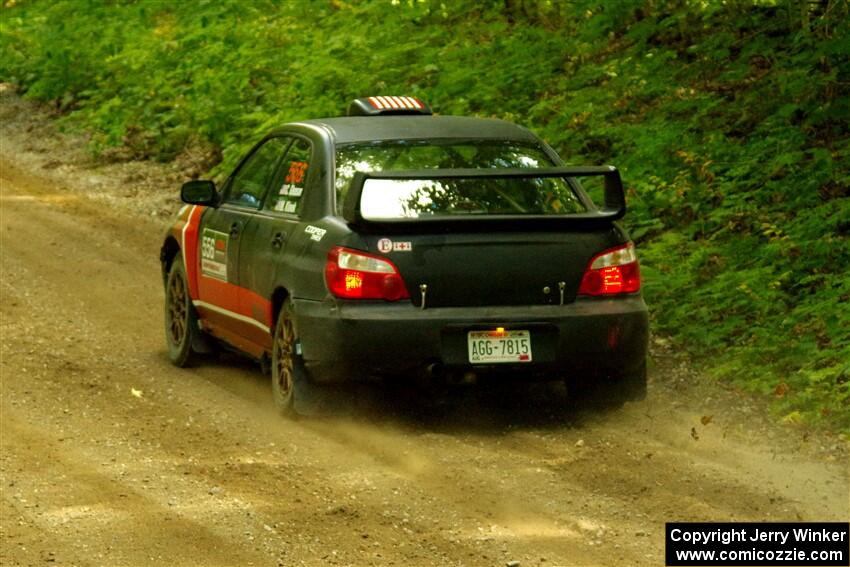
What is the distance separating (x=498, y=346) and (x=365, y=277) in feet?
2.56

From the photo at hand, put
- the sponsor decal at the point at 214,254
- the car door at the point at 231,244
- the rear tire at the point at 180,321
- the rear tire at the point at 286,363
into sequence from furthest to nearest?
the rear tire at the point at 180,321 < the sponsor decal at the point at 214,254 < the car door at the point at 231,244 < the rear tire at the point at 286,363

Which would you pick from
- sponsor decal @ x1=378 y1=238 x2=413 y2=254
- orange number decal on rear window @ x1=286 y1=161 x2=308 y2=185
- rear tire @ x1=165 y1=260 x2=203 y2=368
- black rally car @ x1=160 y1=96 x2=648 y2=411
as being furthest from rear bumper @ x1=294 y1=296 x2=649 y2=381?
rear tire @ x1=165 y1=260 x2=203 y2=368

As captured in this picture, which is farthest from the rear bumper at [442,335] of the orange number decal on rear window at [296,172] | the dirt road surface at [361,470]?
the orange number decal on rear window at [296,172]

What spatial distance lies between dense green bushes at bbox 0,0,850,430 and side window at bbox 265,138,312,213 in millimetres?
2812

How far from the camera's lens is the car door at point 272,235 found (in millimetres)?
8914

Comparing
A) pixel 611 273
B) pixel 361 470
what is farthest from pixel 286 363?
pixel 611 273

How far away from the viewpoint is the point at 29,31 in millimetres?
24984

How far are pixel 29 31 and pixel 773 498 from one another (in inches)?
796

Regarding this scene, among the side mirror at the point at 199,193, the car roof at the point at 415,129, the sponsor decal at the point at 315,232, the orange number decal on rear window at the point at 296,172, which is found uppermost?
the car roof at the point at 415,129

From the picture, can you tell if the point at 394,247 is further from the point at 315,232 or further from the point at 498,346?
the point at 498,346

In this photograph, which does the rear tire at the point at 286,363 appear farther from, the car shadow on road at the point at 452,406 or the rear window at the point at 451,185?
the rear window at the point at 451,185

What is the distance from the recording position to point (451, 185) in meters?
8.56

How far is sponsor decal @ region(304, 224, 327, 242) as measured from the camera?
8.47 meters

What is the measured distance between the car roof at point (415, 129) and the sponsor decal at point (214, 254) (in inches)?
37.3
